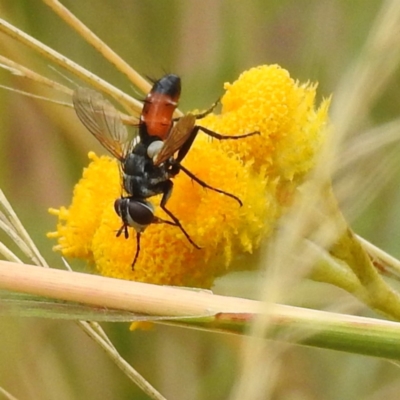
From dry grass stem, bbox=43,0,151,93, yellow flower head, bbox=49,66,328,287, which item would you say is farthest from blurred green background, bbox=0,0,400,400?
yellow flower head, bbox=49,66,328,287

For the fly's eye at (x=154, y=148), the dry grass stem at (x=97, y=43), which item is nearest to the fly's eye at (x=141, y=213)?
the fly's eye at (x=154, y=148)

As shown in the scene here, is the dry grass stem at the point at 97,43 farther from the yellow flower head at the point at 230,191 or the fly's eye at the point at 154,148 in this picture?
the yellow flower head at the point at 230,191

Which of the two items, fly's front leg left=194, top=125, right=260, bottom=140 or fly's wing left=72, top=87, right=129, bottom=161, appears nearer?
fly's front leg left=194, top=125, right=260, bottom=140

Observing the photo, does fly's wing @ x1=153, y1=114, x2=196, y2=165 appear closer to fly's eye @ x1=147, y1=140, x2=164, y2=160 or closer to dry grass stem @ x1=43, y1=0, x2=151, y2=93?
fly's eye @ x1=147, y1=140, x2=164, y2=160

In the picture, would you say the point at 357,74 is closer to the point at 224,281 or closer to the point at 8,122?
the point at 224,281

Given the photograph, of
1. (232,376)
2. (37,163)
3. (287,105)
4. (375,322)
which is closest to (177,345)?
(232,376)

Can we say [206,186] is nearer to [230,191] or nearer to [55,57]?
[230,191]
